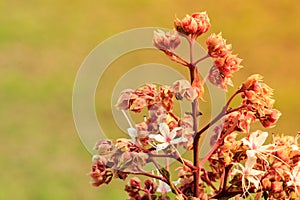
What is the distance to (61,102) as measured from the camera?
8.57 ft

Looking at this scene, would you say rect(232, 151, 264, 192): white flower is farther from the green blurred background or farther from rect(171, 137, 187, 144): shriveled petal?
the green blurred background

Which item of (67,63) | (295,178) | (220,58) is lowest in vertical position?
(295,178)

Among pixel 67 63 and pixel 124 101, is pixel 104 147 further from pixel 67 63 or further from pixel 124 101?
pixel 67 63

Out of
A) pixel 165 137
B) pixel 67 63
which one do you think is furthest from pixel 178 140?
pixel 67 63

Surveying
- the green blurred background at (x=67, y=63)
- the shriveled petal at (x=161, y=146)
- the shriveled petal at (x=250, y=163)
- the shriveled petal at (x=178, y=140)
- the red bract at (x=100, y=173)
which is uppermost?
the green blurred background at (x=67, y=63)

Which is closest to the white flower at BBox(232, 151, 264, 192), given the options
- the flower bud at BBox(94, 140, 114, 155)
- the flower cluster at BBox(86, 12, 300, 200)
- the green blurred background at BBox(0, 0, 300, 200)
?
the flower cluster at BBox(86, 12, 300, 200)

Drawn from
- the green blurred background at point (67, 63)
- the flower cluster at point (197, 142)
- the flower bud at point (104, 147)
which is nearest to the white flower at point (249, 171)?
the flower cluster at point (197, 142)

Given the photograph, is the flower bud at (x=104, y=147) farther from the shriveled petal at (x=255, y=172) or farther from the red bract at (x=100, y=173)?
the shriveled petal at (x=255, y=172)

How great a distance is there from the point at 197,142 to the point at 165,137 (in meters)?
0.03

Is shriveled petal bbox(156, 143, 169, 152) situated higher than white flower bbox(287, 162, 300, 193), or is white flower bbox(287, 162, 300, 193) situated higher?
shriveled petal bbox(156, 143, 169, 152)

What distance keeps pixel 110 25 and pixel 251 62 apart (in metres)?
0.58

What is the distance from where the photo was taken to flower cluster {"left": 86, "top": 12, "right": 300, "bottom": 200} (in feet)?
2.21

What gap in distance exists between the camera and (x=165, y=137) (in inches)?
26.9

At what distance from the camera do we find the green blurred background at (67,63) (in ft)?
7.23
